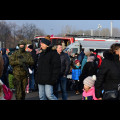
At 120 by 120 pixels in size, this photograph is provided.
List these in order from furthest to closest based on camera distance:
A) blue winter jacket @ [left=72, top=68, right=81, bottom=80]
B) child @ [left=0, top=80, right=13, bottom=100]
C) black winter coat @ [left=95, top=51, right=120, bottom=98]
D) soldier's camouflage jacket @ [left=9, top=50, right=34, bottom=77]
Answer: blue winter jacket @ [left=72, top=68, right=81, bottom=80]
soldier's camouflage jacket @ [left=9, top=50, right=34, bottom=77]
black winter coat @ [left=95, top=51, right=120, bottom=98]
child @ [left=0, top=80, right=13, bottom=100]

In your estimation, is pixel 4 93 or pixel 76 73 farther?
pixel 76 73

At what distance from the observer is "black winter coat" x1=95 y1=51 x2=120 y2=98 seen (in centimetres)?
494

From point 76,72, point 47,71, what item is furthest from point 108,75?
point 76,72

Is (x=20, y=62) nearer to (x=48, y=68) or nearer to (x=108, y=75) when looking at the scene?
(x=48, y=68)

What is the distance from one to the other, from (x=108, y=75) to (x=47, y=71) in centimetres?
202

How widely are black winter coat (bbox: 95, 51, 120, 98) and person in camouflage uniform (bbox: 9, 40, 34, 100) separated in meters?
3.15

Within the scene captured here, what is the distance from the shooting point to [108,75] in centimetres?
498

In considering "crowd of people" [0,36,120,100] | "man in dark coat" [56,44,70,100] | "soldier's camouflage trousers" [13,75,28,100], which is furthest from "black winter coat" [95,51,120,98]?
"man in dark coat" [56,44,70,100]

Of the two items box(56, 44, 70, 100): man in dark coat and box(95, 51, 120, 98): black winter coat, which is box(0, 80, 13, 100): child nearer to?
box(95, 51, 120, 98): black winter coat

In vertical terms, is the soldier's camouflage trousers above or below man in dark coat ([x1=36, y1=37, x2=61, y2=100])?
below
